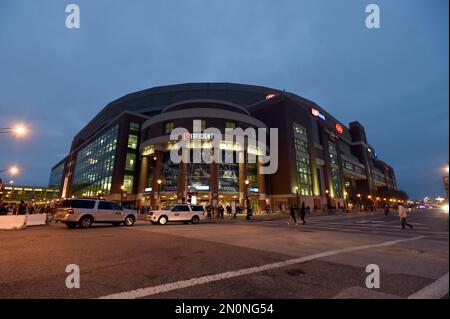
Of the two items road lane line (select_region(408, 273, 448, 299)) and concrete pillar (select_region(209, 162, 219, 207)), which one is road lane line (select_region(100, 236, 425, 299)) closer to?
road lane line (select_region(408, 273, 448, 299))

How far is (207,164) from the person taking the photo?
5041 cm

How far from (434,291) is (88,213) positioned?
18.4 metres

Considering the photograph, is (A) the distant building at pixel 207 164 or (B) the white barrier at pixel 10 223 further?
(A) the distant building at pixel 207 164

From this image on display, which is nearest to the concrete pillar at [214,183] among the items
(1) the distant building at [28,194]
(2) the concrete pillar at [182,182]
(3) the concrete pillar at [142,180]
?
(2) the concrete pillar at [182,182]

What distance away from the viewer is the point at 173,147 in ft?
177

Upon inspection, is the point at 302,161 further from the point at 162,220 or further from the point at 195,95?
the point at 162,220

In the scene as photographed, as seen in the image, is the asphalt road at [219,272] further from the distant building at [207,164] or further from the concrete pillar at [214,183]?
the concrete pillar at [214,183]

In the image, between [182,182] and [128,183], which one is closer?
[182,182]

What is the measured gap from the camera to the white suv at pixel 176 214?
20969 mm

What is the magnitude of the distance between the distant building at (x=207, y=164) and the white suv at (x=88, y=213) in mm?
22466

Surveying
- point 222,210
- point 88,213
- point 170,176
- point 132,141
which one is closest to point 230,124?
point 170,176

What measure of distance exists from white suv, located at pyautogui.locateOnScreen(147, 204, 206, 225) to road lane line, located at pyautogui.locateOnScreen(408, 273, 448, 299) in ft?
63.8

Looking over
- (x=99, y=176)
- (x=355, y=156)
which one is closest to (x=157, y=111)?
(x=99, y=176)
